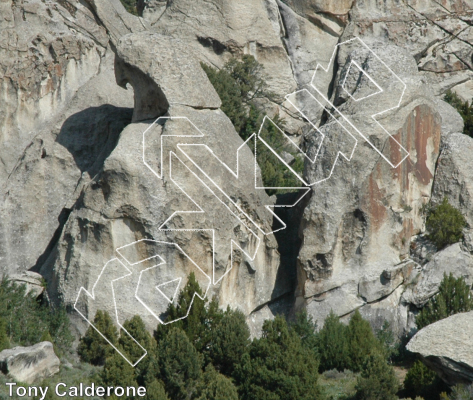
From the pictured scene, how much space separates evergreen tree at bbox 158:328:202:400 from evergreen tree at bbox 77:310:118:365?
2530mm

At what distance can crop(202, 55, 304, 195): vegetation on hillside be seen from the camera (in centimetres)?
2647

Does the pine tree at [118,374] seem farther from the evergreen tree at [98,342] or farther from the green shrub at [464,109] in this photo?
the green shrub at [464,109]

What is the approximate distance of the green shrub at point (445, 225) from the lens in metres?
21.3

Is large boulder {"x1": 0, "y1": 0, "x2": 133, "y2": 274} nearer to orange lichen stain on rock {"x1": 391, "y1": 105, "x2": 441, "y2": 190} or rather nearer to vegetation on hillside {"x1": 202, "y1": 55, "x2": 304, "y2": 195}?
vegetation on hillside {"x1": 202, "y1": 55, "x2": 304, "y2": 195}

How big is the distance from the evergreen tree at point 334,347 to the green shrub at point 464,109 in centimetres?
1067

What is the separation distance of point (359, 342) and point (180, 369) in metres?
4.99

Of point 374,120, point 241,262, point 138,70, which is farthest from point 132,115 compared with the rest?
point 374,120

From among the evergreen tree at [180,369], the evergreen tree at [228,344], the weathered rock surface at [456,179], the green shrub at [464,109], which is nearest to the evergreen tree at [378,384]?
the evergreen tree at [228,344]

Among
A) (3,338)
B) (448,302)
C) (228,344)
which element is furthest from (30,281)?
(448,302)

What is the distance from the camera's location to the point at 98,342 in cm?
1983

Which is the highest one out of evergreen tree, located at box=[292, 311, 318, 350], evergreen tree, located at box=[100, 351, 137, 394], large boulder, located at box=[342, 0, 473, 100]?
large boulder, located at box=[342, 0, 473, 100]

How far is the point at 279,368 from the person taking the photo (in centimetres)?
1747

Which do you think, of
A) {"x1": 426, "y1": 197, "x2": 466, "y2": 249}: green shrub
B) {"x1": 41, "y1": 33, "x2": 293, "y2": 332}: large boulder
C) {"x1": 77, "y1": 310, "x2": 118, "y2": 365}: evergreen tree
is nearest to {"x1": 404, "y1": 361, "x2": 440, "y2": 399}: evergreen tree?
{"x1": 426, "y1": 197, "x2": 466, "y2": 249}: green shrub

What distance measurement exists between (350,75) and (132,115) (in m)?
6.85
